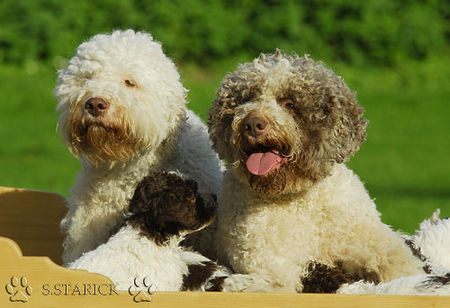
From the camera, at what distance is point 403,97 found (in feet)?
51.2

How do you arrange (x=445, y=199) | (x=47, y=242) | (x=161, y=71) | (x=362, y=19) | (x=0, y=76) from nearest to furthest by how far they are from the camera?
(x=161, y=71) < (x=47, y=242) < (x=445, y=199) < (x=0, y=76) < (x=362, y=19)

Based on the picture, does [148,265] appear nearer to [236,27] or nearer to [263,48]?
[263,48]

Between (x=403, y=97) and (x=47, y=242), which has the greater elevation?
(x=403, y=97)

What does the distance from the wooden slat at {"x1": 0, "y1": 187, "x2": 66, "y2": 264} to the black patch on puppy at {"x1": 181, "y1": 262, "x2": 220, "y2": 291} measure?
152 cm

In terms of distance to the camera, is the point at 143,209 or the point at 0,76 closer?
the point at 143,209

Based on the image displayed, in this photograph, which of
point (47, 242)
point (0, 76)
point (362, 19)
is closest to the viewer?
point (47, 242)

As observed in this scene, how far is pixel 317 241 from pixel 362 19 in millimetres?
11936

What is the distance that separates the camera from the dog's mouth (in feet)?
15.1

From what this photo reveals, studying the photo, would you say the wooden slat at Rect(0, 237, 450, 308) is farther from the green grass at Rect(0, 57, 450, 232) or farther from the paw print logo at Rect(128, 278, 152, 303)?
the green grass at Rect(0, 57, 450, 232)

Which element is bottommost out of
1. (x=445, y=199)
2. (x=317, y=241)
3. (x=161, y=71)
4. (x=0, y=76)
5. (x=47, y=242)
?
(x=317, y=241)

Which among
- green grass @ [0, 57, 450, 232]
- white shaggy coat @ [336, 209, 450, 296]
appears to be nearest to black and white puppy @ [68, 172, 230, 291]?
white shaggy coat @ [336, 209, 450, 296]

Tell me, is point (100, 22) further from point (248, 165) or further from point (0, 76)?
point (248, 165)

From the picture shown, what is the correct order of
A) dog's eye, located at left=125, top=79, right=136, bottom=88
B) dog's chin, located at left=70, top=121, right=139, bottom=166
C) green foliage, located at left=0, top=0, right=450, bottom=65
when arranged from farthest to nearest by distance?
1. green foliage, located at left=0, top=0, right=450, bottom=65
2. dog's eye, located at left=125, top=79, right=136, bottom=88
3. dog's chin, located at left=70, top=121, right=139, bottom=166

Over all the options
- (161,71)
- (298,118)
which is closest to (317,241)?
(298,118)
